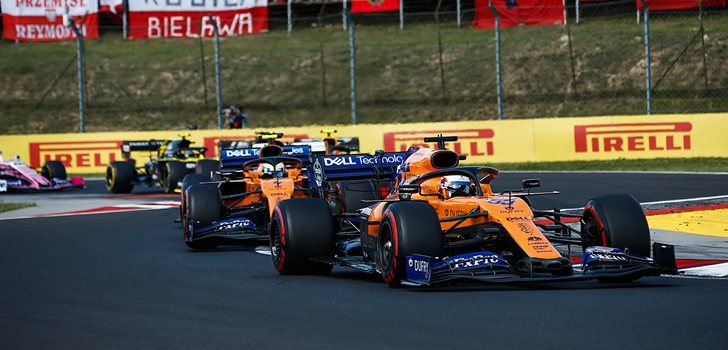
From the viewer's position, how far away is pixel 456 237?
11992 mm

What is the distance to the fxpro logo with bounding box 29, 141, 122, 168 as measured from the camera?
35062mm

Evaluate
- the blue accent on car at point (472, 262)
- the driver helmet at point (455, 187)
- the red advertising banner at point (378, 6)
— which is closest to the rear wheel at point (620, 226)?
the blue accent on car at point (472, 262)

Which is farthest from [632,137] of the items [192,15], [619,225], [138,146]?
[619,225]

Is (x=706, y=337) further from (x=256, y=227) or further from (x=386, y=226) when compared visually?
(x=256, y=227)

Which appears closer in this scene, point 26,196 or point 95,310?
point 95,310

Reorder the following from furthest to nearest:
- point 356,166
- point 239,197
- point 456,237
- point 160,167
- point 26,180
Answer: point 26,180
point 160,167
point 239,197
point 356,166
point 456,237

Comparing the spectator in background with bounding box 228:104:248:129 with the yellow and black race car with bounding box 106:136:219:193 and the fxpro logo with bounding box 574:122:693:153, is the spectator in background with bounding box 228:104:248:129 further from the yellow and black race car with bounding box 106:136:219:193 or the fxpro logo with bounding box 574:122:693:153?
the fxpro logo with bounding box 574:122:693:153

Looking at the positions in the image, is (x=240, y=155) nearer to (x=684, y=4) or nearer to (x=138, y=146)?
(x=138, y=146)

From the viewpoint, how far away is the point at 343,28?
156 feet

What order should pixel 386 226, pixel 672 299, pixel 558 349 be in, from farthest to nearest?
pixel 386 226 < pixel 672 299 < pixel 558 349

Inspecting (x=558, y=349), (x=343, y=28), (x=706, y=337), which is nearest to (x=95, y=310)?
(x=558, y=349)

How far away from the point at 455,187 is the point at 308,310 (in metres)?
2.87

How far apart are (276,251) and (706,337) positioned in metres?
5.90

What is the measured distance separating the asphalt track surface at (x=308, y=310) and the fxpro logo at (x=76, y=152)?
66.5ft
